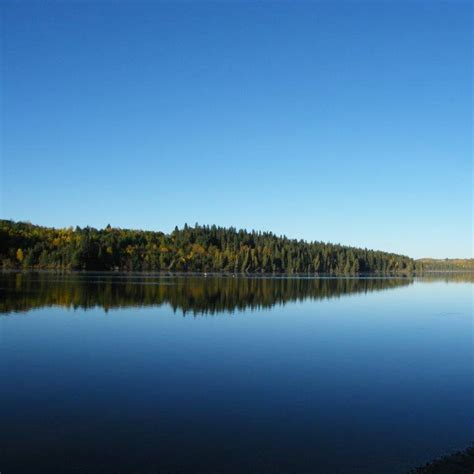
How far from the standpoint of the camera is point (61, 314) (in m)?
42.1

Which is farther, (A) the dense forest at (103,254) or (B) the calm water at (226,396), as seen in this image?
(A) the dense forest at (103,254)

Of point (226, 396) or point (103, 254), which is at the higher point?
point (103, 254)

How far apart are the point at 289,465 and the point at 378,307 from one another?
155 feet

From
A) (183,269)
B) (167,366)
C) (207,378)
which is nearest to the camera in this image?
(207,378)

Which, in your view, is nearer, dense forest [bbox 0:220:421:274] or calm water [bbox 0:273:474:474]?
calm water [bbox 0:273:474:474]

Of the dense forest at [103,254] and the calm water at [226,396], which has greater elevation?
the dense forest at [103,254]

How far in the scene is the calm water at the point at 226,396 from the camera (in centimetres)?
1349

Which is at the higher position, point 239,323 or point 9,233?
point 9,233

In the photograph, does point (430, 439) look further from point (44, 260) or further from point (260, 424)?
point (44, 260)

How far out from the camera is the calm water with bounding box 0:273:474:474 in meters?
13.5

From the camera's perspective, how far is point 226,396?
19078 mm

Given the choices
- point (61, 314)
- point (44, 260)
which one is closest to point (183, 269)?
point (44, 260)

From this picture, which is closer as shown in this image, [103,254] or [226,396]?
[226,396]

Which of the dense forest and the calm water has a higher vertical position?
the dense forest
